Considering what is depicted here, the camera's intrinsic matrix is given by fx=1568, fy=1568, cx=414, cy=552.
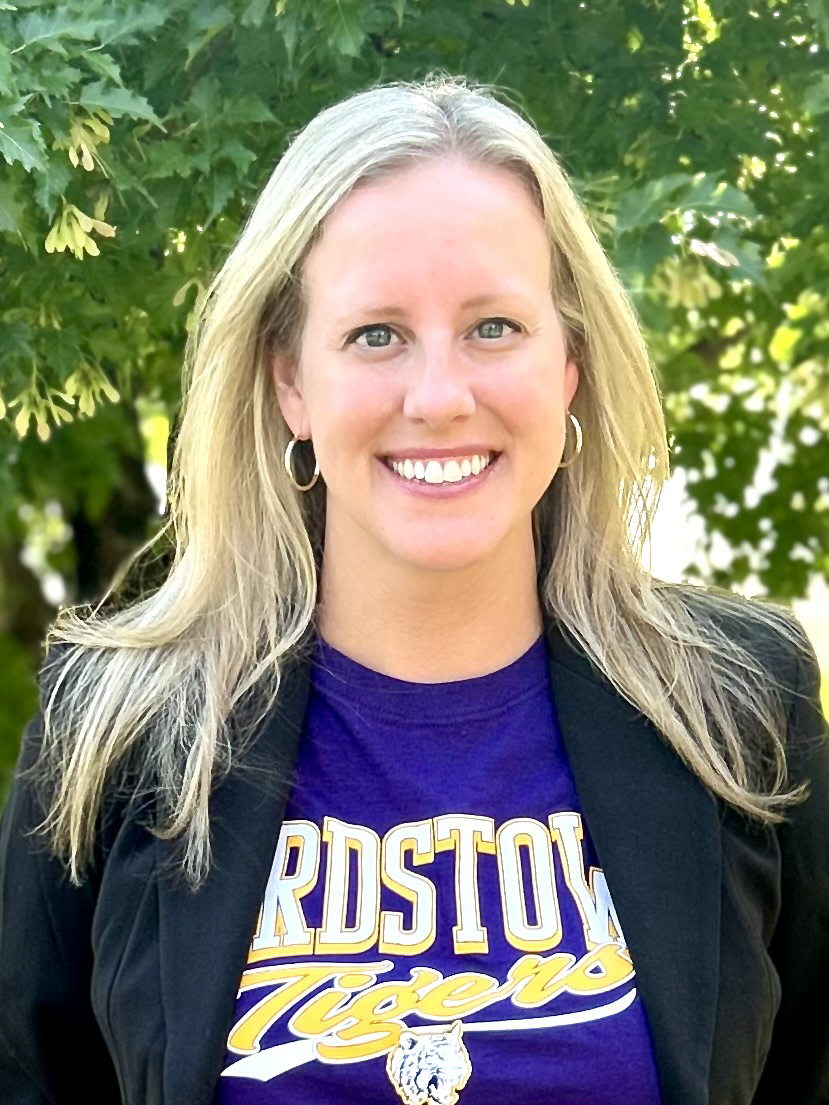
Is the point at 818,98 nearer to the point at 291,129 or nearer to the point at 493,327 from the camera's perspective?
the point at 493,327

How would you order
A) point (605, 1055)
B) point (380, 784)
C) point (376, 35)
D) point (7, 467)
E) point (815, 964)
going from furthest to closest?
point (7, 467) → point (376, 35) → point (815, 964) → point (380, 784) → point (605, 1055)

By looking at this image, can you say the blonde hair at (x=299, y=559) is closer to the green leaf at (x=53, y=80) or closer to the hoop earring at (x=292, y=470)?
the hoop earring at (x=292, y=470)

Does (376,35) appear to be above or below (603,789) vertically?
above

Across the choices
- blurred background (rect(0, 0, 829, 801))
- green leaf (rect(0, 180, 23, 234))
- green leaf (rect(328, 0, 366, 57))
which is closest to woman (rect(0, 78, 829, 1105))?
green leaf (rect(328, 0, 366, 57))

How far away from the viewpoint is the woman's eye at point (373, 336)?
2117 mm

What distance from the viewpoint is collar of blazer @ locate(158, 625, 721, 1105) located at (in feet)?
6.60

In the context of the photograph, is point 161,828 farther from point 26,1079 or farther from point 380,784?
point 26,1079

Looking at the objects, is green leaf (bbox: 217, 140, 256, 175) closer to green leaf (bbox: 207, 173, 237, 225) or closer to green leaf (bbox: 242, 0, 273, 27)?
green leaf (bbox: 207, 173, 237, 225)

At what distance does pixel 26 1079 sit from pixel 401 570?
94 centimetres

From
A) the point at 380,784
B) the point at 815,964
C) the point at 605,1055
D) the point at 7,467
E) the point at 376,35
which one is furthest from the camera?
the point at 7,467

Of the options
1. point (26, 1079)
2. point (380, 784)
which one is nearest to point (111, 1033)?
point (26, 1079)

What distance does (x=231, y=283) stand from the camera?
2344 millimetres

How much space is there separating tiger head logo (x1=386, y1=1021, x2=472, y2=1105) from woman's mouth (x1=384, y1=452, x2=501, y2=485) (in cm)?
71

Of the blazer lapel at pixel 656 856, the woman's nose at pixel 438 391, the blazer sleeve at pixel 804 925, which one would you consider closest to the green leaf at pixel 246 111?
the woman's nose at pixel 438 391
